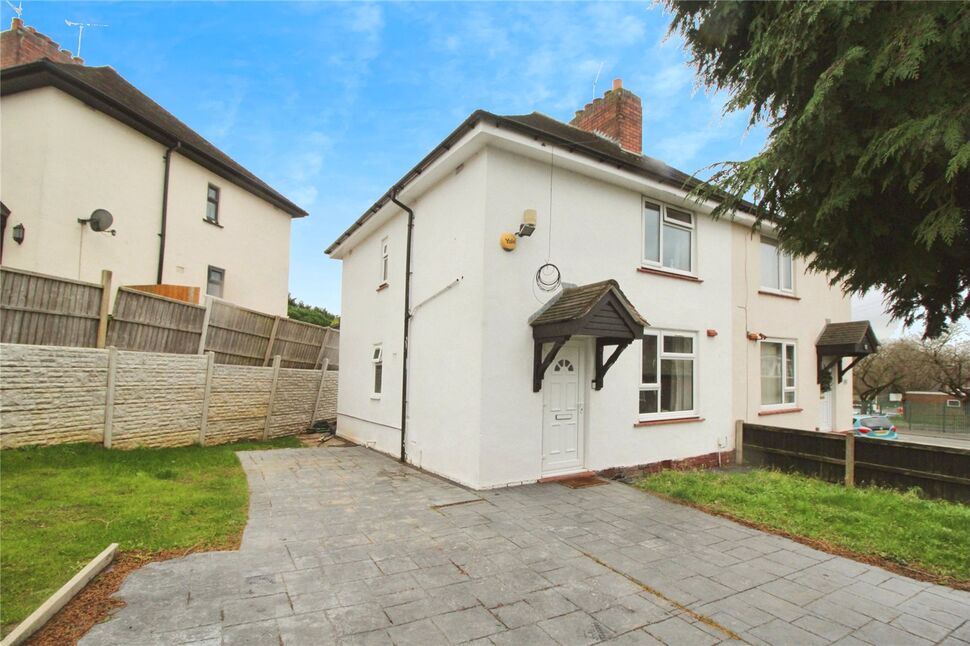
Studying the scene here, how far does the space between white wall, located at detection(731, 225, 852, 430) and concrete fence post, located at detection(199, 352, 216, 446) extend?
36.4ft

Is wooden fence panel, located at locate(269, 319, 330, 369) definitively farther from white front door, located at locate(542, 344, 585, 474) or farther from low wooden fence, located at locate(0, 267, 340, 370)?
white front door, located at locate(542, 344, 585, 474)

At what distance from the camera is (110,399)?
7863mm

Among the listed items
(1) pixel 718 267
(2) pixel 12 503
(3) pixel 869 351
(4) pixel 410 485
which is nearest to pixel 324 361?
(4) pixel 410 485

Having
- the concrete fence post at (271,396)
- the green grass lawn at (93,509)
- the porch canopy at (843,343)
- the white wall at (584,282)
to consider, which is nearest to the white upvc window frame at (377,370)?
the concrete fence post at (271,396)

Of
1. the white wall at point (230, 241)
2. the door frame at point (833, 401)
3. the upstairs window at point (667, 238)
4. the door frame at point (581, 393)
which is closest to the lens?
the door frame at point (581, 393)

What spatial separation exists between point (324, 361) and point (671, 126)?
10.9m

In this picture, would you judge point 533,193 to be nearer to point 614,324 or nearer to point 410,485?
point 614,324

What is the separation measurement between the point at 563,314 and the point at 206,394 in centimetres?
791

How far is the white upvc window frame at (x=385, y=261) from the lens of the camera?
32.7ft

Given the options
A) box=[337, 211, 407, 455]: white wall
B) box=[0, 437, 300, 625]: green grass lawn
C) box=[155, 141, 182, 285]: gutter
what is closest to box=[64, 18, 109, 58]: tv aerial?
box=[155, 141, 182, 285]: gutter

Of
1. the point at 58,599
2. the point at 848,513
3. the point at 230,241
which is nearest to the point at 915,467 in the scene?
the point at 848,513

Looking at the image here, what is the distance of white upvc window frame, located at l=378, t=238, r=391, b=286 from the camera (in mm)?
9961

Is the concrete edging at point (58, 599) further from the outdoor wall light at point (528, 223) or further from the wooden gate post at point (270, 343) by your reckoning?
the wooden gate post at point (270, 343)

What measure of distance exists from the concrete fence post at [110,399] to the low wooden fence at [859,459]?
1185 cm
